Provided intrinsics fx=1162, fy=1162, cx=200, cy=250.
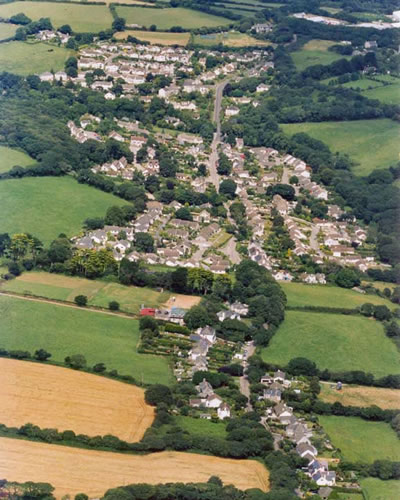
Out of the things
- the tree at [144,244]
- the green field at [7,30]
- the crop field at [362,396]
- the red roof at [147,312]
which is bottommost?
the green field at [7,30]

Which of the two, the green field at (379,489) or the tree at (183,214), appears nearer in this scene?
the green field at (379,489)

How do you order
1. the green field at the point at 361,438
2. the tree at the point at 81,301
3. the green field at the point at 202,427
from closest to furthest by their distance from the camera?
1. the green field at the point at 361,438
2. the green field at the point at 202,427
3. the tree at the point at 81,301

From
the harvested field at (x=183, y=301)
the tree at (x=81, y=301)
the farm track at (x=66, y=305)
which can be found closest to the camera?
the farm track at (x=66, y=305)

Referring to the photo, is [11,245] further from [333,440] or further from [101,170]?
[333,440]

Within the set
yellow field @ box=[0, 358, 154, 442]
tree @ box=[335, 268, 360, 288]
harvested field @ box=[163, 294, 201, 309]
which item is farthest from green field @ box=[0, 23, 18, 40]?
yellow field @ box=[0, 358, 154, 442]

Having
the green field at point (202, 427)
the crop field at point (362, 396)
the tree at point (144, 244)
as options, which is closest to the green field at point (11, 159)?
the tree at point (144, 244)

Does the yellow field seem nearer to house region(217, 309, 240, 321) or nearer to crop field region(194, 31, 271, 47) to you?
house region(217, 309, 240, 321)

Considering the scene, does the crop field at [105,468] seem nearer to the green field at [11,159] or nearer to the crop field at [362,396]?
the crop field at [362,396]
